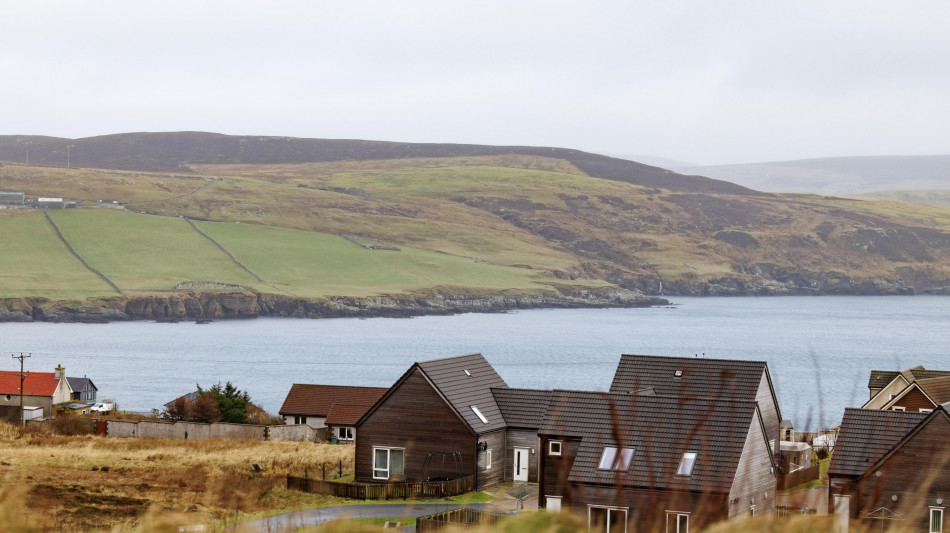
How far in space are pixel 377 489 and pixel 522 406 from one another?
16.7 feet

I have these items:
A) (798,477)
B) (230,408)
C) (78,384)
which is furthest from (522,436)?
(78,384)

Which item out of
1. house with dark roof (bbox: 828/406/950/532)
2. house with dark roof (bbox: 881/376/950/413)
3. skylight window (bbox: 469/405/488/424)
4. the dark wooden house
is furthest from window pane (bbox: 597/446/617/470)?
house with dark roof (bbox: 881/376/950/413)

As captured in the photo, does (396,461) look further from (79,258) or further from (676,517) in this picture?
(79,258)

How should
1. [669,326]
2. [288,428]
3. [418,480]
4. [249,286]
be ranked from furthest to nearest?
[249,286], [669,326], [288,428], [418,480]

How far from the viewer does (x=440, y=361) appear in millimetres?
27656

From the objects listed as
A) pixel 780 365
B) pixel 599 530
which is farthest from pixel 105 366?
pixel 599 530

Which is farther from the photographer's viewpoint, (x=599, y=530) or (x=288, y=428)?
(x=288, y=428)

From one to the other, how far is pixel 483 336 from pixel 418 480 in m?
104

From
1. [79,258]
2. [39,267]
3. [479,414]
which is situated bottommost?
[479,414]

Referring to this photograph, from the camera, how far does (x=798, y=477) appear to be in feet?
85.6

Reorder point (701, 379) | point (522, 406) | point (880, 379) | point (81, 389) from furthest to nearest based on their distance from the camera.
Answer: point (81, 389) < point (880, 379) < point (522, 406) < point (701, 379)

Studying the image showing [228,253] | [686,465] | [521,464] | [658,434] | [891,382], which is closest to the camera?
[686,465]

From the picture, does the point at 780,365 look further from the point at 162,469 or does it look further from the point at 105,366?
the point at 162,469

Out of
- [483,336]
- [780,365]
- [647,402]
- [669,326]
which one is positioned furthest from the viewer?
[669,326]
